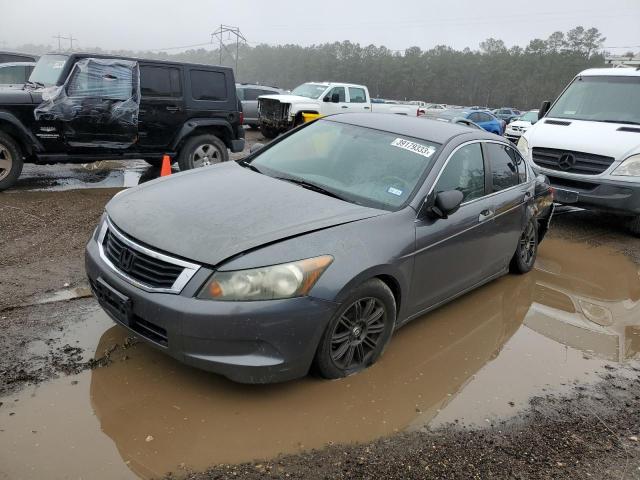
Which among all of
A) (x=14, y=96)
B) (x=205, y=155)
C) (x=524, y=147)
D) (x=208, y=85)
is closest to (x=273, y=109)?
(x=208, y=85)

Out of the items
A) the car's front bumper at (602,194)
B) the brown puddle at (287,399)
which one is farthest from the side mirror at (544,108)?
the brown puddle at (287,399)

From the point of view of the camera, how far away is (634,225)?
7.96 metres

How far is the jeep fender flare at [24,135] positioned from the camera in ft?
23.8

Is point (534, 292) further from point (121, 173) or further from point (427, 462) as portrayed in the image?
point (121, 173)

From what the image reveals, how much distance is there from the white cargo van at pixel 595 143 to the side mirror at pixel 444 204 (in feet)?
15.0

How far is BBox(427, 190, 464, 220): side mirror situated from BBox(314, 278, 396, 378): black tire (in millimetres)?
717

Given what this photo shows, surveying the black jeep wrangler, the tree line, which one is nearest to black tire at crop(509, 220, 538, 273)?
the black jeep wrangler

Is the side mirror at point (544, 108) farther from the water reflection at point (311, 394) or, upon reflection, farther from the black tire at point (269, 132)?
the black tire at point (269, 132)

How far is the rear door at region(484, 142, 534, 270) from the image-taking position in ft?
15.4

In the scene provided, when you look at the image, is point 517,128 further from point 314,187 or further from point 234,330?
point 234,330

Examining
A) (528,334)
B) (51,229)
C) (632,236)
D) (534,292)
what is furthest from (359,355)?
(632,236)

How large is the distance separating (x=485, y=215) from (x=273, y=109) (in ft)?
41.7

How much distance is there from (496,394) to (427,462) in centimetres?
99

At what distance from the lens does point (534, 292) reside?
17.8ft
